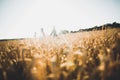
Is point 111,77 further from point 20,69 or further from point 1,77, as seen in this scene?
point 1,77

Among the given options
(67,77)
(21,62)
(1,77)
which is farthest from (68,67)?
(1,77)

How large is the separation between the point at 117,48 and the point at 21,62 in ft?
4.03

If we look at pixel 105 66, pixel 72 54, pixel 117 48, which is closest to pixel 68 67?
pixel 72 54

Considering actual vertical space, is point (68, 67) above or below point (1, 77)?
above

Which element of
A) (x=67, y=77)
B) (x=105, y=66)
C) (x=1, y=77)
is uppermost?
(x=105, y=66)

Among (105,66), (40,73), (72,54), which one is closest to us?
(105,66)

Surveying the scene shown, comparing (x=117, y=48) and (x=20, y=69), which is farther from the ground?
(x=117, y=48)

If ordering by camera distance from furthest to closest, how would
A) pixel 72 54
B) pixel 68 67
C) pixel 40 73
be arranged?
pixel 72 54 < pixel 68 67 < pixel 40 73

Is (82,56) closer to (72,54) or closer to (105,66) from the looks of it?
(72,54)

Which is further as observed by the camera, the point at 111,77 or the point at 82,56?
the point at 82,56

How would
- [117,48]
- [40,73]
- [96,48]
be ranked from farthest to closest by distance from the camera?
[96,48] → [117,48] → [40,73]

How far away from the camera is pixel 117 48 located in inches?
79.4

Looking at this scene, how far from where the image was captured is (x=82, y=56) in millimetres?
1299

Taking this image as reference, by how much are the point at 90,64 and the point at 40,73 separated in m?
0.78
